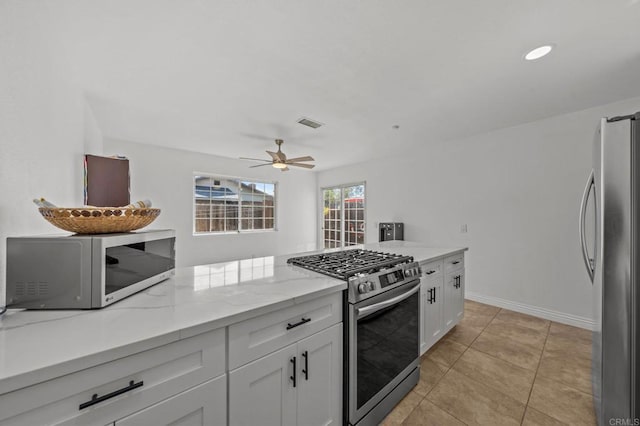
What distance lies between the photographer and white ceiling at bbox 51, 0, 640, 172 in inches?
54.8

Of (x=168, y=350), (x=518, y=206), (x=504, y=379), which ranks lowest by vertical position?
(x=504, y=379)

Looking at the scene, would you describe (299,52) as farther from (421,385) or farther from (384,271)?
(421,385)

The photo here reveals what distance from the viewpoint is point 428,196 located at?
4.11 metres

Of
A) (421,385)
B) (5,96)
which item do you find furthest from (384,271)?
(5,96)

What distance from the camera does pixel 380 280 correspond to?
141cm

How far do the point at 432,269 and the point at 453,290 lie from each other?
56cm

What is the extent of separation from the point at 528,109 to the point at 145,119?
4.51m

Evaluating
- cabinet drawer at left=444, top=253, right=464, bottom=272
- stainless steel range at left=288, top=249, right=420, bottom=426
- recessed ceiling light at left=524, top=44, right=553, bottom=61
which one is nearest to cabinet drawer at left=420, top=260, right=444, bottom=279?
cabinet drawer at left=444, top=253, right=464, bottom=272

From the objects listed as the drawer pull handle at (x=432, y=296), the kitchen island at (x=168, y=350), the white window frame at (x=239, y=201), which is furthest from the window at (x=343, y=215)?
the kitchen island at (x=168, y=350)

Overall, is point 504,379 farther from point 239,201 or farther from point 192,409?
point 239,201

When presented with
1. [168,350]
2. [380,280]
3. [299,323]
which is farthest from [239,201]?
[168,350]

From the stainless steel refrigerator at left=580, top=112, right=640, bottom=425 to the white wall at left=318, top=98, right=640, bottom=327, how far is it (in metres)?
2.06

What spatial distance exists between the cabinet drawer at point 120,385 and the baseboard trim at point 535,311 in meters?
3.74

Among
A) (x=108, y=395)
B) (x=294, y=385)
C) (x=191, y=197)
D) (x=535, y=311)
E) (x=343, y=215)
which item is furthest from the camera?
(x=343, y=215)
